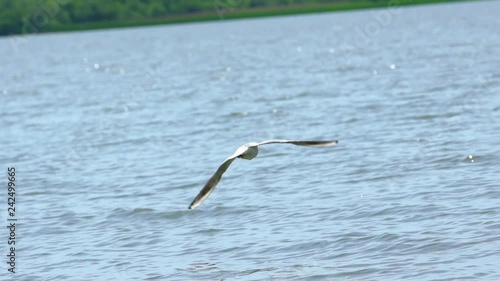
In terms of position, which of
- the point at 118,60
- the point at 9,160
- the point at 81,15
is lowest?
the point at 81,15

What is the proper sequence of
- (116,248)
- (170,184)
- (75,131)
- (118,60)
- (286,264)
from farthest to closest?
(118,60), (75,131), (170,184), (116,248), (286,264)

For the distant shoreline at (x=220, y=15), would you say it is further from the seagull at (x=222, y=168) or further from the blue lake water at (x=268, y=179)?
the seagull at (x=222, y=168)

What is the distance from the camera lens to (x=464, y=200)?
699 inches

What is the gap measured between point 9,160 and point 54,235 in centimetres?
956

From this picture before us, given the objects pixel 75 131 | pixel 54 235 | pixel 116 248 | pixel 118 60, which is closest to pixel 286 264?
pixel 116 248

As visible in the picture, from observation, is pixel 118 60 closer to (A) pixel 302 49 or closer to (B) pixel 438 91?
(A) pixel 302 49

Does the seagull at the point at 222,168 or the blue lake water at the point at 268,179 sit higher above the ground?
the seagull at the point at 222,168

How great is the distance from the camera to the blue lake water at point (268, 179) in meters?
15.4

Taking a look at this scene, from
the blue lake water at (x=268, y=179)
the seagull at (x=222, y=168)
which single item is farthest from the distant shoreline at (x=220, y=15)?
the seagull at (x=222, y=168)

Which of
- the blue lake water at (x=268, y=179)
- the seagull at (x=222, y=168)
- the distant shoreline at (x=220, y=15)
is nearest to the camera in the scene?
the seagull at (x=222, y=168)

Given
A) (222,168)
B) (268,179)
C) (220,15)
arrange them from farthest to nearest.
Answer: (220,15) < (268,179) < (222,168)

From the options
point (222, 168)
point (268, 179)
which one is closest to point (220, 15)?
point (268, 179)

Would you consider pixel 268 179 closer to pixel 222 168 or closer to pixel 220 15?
pixel 222 168

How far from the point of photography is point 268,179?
21500mm
